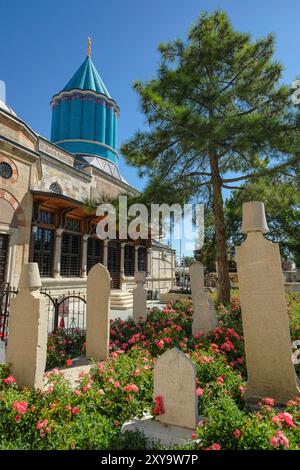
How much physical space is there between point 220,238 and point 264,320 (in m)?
5.66

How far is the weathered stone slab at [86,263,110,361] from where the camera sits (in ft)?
19.1

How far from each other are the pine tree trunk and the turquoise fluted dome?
1621 centimetres

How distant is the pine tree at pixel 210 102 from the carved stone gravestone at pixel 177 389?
21.0ft

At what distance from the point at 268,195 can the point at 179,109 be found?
13.7 feet

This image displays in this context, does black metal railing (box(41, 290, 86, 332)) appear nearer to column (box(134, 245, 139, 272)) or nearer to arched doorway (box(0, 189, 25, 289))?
arched doorway (box(0, 189, 25, 289))

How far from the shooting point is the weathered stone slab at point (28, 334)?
422cm

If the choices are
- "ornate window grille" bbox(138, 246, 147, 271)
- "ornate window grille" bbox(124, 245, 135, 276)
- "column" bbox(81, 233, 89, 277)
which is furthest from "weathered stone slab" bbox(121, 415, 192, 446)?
"ornate window grille" bbox(138, 246, 147, 271)

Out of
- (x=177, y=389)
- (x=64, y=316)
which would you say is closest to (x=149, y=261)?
(x=64, y=316)

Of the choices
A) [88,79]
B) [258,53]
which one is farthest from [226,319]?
[88,79]

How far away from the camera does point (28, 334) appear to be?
4.36 meters

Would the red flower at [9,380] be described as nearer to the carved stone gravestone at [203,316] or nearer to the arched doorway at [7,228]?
the carved stone gravestone at [203,316]

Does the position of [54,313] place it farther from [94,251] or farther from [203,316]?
[94,251]
